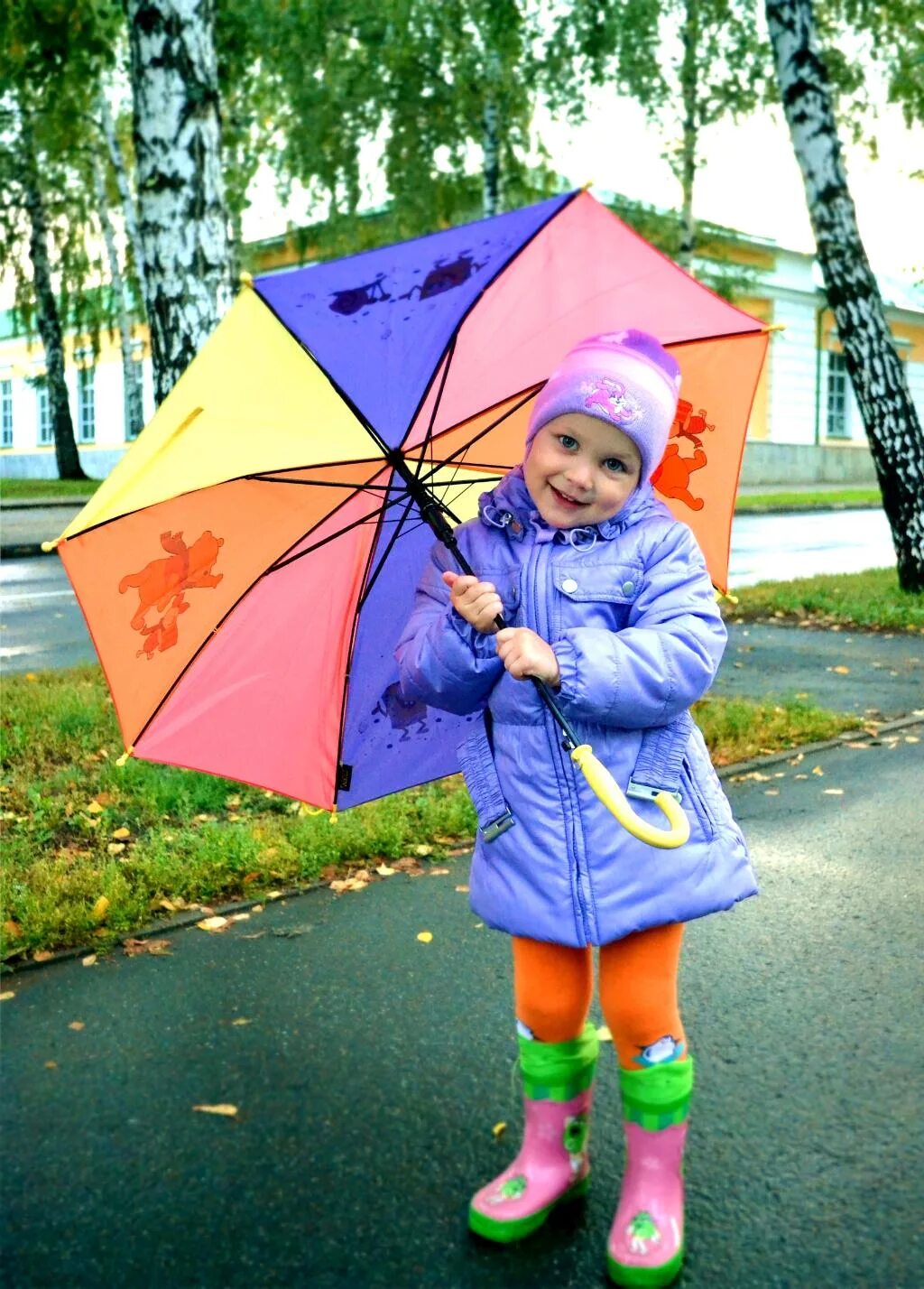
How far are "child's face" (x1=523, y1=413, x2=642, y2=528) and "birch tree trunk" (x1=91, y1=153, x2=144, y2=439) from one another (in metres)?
27.8

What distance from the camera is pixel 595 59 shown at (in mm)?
13102

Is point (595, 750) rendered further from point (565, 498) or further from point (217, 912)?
point (217, 912)

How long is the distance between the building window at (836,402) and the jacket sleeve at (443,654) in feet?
126

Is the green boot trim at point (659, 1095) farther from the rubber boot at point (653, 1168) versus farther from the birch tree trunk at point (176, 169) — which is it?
the birch tree trunk at point (176, 169)

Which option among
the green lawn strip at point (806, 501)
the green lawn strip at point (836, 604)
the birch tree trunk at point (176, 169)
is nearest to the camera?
the birch tree trunk at point (176, 169)

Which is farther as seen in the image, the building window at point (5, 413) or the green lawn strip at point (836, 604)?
the building window at point (5, 413)

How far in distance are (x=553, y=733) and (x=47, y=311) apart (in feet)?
96.0

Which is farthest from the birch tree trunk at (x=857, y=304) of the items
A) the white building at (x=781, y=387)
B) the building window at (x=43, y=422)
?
the building window at (x=43, y=422)

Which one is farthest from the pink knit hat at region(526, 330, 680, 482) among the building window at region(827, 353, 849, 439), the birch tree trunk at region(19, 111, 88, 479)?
the building window at region(827, 353, 849, 439)

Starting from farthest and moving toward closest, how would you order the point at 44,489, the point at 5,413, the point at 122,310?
the point at 5,413 < the point at 122,310 < the point at 44,489

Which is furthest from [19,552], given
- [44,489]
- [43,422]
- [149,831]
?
[43,422]

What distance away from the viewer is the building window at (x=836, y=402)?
3931 cm

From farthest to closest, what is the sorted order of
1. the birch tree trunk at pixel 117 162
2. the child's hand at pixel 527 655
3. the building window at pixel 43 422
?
the building window at pixel 43 422 < the birch tree trunk at pixel 117 162 < the child's hand at pixel 527 655

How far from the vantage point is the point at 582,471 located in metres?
2.52
